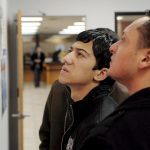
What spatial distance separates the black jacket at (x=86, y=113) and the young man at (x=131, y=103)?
0.34 m

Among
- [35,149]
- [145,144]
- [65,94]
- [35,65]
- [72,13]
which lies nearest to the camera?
[145,144]

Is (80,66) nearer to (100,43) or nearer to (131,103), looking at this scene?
(100,43)

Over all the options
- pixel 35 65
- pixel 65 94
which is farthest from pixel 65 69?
pixel 35 65

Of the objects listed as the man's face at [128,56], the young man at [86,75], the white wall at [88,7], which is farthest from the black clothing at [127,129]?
the white wall at [88,7]

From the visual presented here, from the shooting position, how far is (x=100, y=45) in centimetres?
138

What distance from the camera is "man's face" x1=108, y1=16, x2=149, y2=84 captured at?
0.89 m

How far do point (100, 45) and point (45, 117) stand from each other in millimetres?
570

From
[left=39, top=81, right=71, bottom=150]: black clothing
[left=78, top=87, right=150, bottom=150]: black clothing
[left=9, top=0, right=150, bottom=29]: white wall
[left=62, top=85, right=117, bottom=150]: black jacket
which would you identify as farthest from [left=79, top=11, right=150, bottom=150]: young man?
[left=9, top=0, right=150, bottom=29]: white wall

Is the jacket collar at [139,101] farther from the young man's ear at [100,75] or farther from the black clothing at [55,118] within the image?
the black clothing at [55,118]

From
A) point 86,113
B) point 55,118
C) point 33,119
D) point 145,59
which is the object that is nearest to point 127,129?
point 145,59

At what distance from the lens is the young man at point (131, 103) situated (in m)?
0.75

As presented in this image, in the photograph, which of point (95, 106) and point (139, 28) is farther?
point (95, 106)

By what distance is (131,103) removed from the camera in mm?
785

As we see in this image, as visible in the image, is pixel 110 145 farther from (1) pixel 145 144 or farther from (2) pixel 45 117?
(2) pixel 45 117
